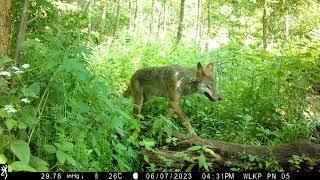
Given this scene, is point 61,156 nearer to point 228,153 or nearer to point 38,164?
point 38,164

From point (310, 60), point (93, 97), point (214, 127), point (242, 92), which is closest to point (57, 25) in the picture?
point (93, 97)

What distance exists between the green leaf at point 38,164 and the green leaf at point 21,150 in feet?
0.74

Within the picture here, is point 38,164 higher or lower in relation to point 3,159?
lower

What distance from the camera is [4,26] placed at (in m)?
5.72

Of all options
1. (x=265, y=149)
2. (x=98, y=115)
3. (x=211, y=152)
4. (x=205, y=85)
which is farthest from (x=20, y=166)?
(x=205, y=85)

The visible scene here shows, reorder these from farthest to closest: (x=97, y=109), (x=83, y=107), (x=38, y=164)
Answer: (x=97, y=109), (x=83, y=107), (x=38, y=164)

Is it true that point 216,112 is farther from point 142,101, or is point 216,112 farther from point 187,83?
point 142,101

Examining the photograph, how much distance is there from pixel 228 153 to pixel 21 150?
3062 millimetres

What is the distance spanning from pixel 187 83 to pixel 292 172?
3450 mm

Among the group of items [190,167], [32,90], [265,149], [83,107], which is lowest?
[190,167]

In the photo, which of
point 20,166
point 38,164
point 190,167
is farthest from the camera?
point 190,167

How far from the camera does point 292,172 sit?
5867mm

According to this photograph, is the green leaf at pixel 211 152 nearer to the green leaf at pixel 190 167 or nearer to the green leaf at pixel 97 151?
the green leaf at pixel 190 167

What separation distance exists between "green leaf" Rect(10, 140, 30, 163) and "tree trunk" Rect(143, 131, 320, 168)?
2.23m
